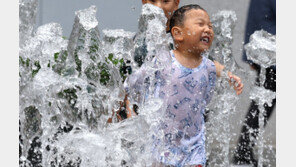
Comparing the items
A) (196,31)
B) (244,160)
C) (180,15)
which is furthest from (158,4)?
(244,160)

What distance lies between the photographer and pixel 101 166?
2.38 m

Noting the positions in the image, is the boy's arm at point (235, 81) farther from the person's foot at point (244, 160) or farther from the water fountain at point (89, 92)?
the person's foot at point (244, 160)

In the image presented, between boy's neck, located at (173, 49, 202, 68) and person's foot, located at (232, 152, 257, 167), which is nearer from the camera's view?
boy's neck, located at (173, 49, 202, 68)

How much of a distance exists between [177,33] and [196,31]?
132 millimetres

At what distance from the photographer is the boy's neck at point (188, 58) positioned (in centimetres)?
242

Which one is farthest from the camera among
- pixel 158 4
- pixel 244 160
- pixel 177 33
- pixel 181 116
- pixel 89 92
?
pixel 244 160

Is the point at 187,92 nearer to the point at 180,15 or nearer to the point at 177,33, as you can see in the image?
the point at 177,33

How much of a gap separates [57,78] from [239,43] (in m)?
2.79

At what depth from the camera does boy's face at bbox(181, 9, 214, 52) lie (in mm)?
2379

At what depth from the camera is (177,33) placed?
2.47 m

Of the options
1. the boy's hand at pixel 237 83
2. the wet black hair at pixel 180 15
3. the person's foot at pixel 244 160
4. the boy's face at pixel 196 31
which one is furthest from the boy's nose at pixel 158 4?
the person's foot at pixel 244 160

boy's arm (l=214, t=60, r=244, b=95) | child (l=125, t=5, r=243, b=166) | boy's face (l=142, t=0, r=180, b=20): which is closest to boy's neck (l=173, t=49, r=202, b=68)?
child (l=125, t=5, r=243, b=166)

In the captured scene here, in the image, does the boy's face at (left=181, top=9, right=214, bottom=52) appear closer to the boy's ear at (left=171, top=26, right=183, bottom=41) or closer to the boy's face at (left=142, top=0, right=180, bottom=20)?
the boy's ear at (left=171, top=26, right=183, bottom=41)

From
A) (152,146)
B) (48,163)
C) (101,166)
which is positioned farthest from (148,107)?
(48,163)
